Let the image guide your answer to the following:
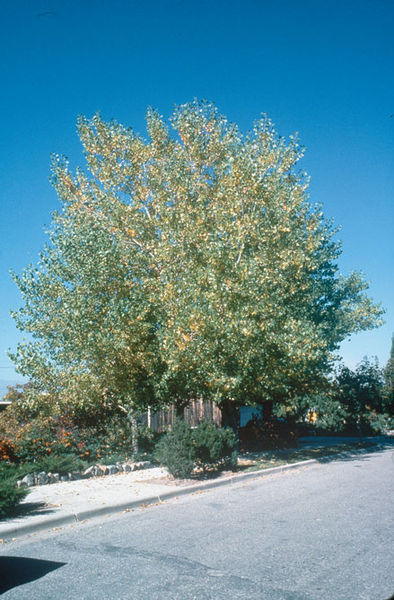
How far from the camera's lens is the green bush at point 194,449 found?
1104 cm

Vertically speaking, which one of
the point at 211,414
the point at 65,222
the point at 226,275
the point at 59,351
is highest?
the point at 65,222

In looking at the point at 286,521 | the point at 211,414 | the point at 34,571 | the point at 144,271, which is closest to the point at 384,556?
the point at 286,521

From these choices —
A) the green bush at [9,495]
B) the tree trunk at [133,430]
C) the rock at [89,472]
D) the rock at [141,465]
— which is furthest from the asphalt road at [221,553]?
the tree trunk at [133,430]

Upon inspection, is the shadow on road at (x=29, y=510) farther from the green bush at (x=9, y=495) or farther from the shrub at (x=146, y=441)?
the shrub at (x=146, y=441)

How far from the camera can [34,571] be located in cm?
523

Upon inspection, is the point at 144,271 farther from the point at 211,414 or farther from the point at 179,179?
the point at 211,414

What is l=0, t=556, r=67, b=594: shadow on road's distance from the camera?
4.92 meters

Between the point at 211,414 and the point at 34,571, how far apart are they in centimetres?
1930

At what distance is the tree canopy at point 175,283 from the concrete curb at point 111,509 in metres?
2.26

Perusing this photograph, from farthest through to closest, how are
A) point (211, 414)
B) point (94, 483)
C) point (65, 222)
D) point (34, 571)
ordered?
point (211, 414)
point (65, 222)
point (94, 483)
point (34, 571)

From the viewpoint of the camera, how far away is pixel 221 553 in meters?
→ 5.57

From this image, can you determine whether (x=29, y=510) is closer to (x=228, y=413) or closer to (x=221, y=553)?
(x=221, y=553)

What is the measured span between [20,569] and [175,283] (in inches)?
349

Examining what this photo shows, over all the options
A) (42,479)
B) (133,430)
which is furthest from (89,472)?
(133,430)
